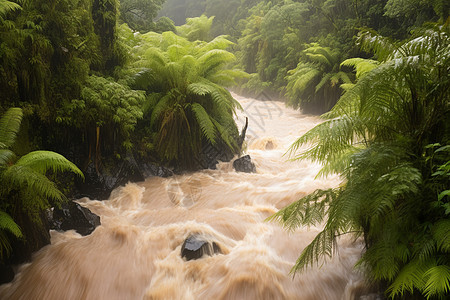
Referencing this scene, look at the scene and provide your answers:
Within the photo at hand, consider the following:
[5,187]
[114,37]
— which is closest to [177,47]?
[114,37]

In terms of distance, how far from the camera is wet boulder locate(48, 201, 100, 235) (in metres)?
3.73

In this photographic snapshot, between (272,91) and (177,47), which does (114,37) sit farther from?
(272,91)

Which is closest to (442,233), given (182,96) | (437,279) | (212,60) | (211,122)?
(437,279)

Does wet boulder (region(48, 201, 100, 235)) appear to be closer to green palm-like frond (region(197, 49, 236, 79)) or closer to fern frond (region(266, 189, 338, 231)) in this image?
fern frond (region(266, 189, 338, 231))

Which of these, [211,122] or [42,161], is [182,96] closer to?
[211,122]

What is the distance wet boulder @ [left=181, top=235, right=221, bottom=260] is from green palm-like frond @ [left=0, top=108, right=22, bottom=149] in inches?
82.2

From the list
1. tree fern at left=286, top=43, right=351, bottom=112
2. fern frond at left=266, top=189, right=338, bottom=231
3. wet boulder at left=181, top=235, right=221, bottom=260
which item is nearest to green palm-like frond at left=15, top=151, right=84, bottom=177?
wet boulder at left=181, top=235, right=221, bottom=260

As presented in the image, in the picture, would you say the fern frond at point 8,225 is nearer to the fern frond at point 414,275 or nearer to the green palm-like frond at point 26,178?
the green palm-like frond at point 26,178

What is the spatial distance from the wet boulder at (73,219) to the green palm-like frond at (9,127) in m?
1.35

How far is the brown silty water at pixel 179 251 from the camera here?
2865 millimetres

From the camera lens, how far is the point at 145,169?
215 inches

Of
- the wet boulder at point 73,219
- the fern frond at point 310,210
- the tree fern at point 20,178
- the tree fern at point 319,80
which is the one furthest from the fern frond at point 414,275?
the tree fern at point 319,80

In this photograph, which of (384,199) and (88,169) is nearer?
(384,199)

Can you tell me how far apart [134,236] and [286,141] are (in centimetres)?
522
